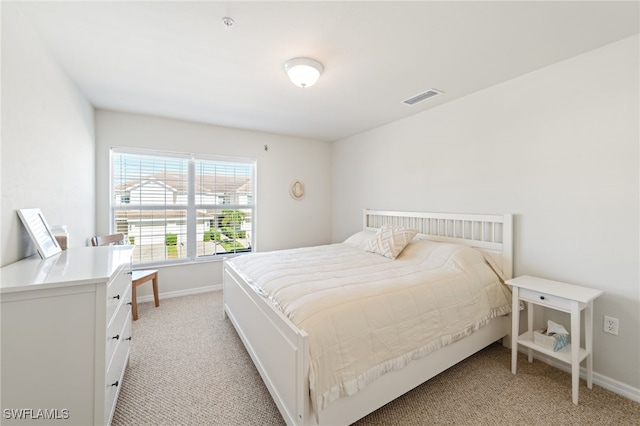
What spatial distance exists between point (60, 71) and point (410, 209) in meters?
3.77

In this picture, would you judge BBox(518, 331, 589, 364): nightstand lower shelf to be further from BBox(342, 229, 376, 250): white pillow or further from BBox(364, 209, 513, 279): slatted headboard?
BBox(342, 229, 376, 250): white pillow

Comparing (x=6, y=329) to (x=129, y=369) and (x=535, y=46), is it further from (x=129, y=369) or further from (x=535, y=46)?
(x=535, y=46)

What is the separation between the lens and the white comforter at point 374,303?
1429 millimetres

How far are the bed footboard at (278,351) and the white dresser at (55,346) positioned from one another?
843 millimetres

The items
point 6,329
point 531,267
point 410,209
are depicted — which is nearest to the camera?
point 6,329

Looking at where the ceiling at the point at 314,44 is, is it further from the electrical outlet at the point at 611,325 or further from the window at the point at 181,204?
the electrical outlet at the point at 611,325

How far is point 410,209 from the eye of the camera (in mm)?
3506

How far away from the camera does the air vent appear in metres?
2.75

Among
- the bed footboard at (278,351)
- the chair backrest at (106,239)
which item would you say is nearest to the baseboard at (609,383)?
the bed footboard at (278,351)

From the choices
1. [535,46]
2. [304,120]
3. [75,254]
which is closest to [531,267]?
[535,46]

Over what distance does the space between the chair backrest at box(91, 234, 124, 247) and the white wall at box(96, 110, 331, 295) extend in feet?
1.04

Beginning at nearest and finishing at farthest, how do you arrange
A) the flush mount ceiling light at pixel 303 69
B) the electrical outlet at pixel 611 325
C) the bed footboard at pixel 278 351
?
the bed footboard at pixel 278 351
the electrical outlet at pixel 611 325
the flush mount ceiling light at pixel 303 69

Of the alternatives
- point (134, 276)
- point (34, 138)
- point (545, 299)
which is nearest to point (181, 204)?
point (134, 276)

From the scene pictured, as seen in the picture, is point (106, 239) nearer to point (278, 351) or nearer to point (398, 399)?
point (278, 351)
